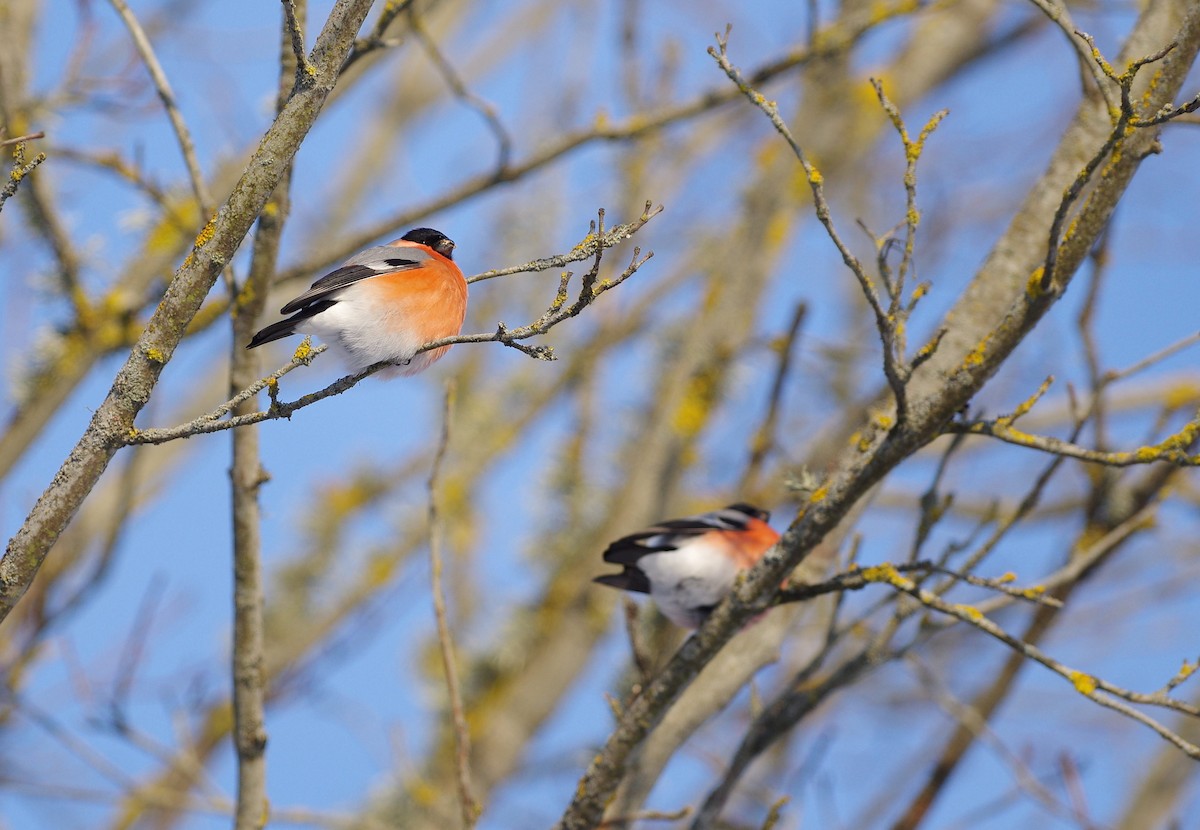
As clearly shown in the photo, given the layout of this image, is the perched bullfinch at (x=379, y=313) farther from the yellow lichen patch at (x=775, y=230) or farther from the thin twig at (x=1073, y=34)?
the yellow lichen patch at (x=775, y=230)

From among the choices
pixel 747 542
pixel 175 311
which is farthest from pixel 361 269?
pixel 747 542

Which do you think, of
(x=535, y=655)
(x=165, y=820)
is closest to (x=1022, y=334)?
(x=535, y=655)

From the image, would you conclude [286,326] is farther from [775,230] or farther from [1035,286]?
A: [775,230]

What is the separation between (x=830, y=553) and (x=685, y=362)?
98.8 inches

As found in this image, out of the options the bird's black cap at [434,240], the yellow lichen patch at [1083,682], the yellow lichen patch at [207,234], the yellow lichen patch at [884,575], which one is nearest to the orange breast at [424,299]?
the bird's black cap at [434,240]

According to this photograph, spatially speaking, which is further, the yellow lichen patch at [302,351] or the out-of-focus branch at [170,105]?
the out-of-focus branch at [170,105]

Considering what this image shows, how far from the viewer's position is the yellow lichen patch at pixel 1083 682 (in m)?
2.30

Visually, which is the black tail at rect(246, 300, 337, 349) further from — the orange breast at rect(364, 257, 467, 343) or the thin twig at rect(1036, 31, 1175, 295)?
the thin twig at rect(1036, 31, 1175, 295)

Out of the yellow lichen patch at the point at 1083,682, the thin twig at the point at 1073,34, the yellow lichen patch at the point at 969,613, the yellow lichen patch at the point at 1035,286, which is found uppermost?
the thin twig at the point at 1073,34

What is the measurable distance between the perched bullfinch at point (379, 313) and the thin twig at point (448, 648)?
0.20m

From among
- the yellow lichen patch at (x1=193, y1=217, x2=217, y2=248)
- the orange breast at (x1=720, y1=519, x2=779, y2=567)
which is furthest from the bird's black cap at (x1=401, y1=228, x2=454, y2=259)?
the yellow lichen patch at (x1=193, y1=217, x2=217, y2=248)

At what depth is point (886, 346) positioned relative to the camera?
2193 mm

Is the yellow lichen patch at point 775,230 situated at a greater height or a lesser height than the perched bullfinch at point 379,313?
greater

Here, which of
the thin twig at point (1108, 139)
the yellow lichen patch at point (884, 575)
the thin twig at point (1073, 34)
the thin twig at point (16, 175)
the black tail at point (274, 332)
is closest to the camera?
the thin twig at point (16, 175)
